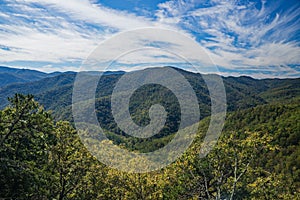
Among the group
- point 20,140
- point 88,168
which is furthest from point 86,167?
point 20,140

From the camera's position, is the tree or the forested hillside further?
the forested hillside

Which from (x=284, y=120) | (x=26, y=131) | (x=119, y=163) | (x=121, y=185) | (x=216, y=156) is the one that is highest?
(x=26, y=131)

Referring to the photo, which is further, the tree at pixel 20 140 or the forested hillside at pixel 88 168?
the forested hillside at pixel 88 168

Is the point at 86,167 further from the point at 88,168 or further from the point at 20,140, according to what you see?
the point at 20,140

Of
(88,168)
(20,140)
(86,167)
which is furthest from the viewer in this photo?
(88,168)

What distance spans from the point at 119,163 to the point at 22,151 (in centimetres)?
770

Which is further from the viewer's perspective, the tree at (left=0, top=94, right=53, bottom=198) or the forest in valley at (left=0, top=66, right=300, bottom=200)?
the forest in valley at (left=0, top=66, right=300, bottom=200)

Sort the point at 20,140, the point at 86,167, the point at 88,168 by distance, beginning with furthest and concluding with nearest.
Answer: the point at 88,168, the point at 86,167, the point at 20,140

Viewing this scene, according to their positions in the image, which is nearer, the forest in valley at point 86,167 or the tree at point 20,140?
the tree at point 20,140

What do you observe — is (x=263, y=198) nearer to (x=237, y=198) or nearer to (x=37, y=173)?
(x=237, y=198)

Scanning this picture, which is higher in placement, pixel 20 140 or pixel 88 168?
pixel 20 140

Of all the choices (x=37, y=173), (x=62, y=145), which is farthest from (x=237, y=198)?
(x=37, y=173)

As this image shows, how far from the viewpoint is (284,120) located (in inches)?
5640

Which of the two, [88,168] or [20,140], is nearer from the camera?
[20,140]
